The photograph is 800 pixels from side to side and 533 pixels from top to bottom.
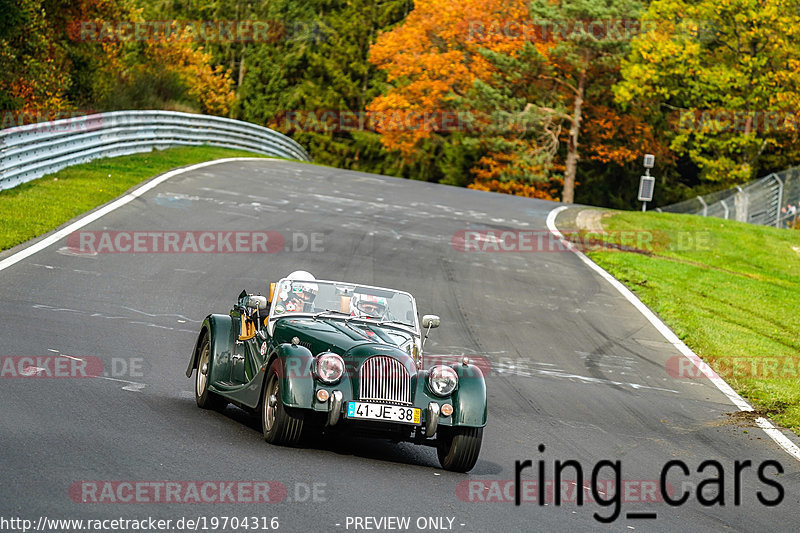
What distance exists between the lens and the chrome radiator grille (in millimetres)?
8656

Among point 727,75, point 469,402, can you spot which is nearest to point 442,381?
point 469,402

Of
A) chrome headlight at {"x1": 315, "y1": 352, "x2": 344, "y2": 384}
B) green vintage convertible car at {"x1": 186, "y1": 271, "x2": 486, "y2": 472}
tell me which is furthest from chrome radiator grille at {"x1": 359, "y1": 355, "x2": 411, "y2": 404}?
chrome headlight at {"x1": 315, "y1": 352, "x2": 344, "y2": 384}

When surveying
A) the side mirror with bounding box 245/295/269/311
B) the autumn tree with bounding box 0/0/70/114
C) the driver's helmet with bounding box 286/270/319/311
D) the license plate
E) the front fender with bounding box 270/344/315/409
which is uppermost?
the autumn tree with bounding box 0/0/70/114

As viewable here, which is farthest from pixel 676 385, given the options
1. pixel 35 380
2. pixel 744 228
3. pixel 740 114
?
pixel 740 114

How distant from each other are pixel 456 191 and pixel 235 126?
9254 mm

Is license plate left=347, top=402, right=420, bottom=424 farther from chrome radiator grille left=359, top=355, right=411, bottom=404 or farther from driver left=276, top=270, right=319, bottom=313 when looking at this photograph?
driver left=276, top=270, right=319, bottom=313

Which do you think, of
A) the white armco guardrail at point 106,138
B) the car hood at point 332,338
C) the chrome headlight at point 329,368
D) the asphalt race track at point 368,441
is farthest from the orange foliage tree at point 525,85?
the chrome headlight at point 329,368

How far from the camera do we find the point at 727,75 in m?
48.7

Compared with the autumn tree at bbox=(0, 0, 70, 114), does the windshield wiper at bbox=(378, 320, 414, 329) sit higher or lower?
lower

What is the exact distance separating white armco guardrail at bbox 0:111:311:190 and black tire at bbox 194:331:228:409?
10836mm

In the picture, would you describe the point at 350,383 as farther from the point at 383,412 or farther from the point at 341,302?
the point at 341,302

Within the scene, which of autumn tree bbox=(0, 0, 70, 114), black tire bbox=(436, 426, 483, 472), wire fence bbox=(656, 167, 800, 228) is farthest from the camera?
wire fence bbox=(656, 167, 800, 228)

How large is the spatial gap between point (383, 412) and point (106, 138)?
20822 millimetres

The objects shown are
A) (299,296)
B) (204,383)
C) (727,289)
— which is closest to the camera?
(299,296)
